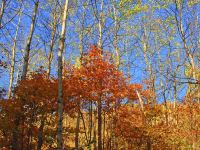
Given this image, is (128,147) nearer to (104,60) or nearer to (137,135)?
(137,135)

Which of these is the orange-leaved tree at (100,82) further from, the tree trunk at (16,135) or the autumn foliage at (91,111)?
the tree trunk at (16,135)

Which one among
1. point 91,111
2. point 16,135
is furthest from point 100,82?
point 16,135

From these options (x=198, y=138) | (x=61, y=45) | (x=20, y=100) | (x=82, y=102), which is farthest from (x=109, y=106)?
(x=61, y=45)

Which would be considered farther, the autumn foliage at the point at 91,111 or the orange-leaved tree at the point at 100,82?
the orange-leaved tree at the point at 100,82

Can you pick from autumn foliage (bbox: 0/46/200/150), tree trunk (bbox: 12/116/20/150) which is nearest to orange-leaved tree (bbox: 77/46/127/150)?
autumn foliage (bbox: 0/46/200/150)

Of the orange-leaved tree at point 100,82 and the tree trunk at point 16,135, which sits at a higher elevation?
the orange-leaved tree at point 100,82

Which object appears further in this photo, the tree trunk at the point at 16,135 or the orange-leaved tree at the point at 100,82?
the orange-leaved tree at the point at 100,82

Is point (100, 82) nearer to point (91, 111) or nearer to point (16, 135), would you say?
point (91, 111)

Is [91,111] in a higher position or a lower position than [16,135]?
higher

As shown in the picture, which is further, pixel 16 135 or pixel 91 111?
pixel 91 111

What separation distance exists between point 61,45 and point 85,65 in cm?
710

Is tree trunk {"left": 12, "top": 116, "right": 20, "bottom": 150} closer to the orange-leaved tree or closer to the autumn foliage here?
the autumn foliage

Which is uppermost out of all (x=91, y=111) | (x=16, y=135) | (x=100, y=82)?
(x=100, y=82)

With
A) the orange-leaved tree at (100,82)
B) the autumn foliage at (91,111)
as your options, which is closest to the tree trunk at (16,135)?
the autumn foliage at (91,111)
